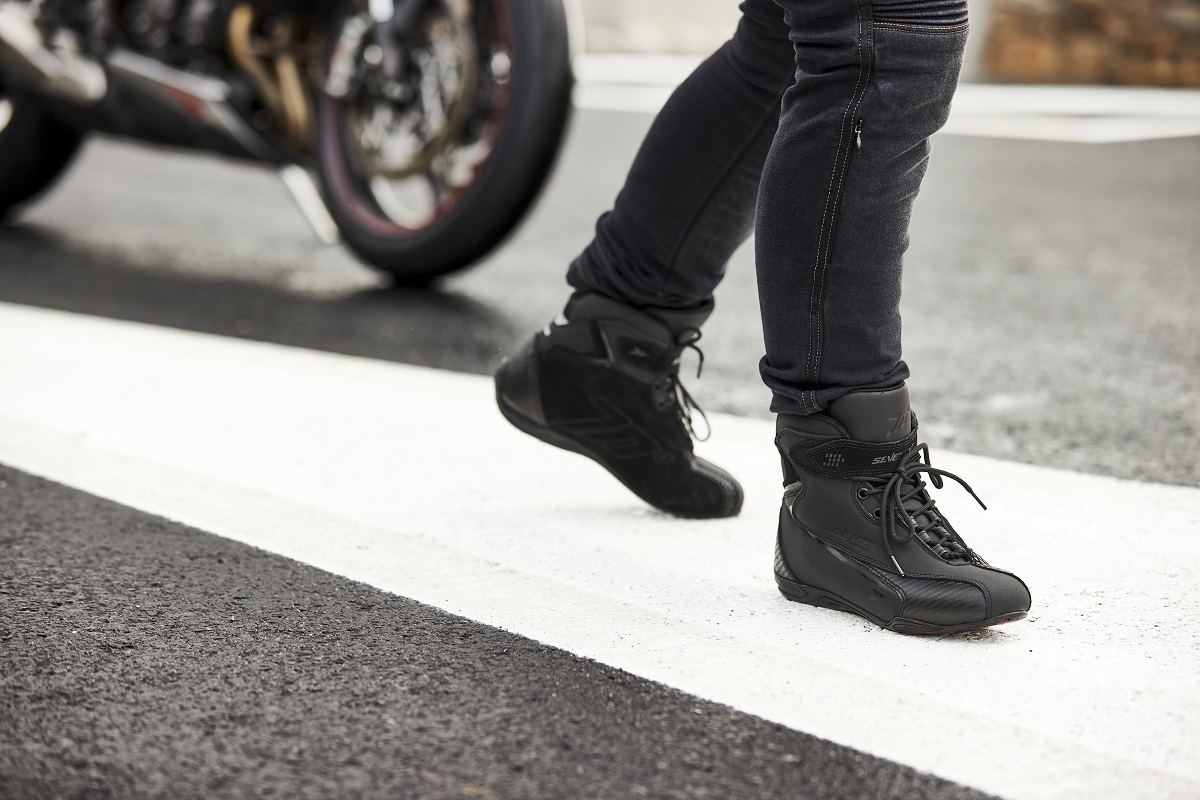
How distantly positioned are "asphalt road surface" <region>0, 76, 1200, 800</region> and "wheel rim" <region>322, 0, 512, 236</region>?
22 cm

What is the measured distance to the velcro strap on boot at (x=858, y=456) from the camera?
1465 mm

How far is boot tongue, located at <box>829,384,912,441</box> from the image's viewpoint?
1.45 meters

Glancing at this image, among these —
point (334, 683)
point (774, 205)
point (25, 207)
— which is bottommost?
point (25, 207)

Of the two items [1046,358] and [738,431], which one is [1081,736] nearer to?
[738,431]

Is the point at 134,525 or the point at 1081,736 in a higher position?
the point at 1081,736

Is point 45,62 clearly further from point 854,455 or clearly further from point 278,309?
point 854,455

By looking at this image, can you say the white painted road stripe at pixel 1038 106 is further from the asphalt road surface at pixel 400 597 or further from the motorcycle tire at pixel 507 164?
the motorcycle tire at pixel 507 164

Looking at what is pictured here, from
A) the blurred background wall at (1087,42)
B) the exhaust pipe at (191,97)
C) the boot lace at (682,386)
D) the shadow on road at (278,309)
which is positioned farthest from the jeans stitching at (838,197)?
the blurred background wall at (1087,42)

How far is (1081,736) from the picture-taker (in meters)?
1.20

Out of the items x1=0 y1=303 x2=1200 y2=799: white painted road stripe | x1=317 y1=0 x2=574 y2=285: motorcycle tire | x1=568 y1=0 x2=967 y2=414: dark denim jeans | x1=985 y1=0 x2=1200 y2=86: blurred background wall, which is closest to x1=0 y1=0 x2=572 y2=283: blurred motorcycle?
x1=317 y1=0 x2=574 y2=285: motorcycle tire

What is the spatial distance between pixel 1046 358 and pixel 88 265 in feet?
7.85

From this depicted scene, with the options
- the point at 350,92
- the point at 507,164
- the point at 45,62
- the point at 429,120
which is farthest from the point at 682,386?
the point at 45,62

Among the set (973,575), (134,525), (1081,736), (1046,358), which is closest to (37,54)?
(134,525)

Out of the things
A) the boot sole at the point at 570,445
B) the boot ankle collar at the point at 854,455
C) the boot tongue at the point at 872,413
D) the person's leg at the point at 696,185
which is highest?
the person's leg at the point at 696,185
